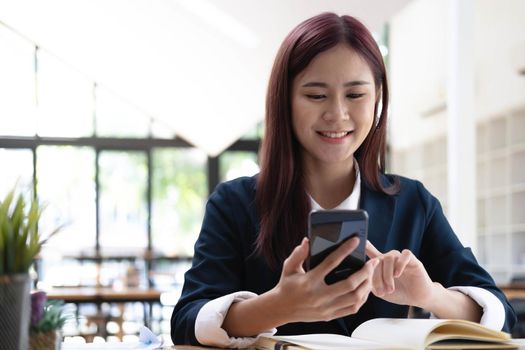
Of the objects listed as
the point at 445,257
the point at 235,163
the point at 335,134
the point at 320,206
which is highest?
the point at 235,163

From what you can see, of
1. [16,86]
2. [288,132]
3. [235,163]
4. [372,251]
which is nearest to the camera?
[372,251]

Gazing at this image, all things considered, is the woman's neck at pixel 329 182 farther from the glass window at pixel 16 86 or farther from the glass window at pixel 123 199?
the glass window at pixel 16 86

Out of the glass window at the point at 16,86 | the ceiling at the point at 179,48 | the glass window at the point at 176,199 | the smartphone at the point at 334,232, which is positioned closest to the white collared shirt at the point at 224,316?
the smartphone at the point at 334,232

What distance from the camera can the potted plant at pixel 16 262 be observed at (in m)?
0.88

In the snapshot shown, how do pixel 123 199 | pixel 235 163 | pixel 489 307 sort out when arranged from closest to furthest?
pixel 489 307, pixel 123 199, pixel 235 163

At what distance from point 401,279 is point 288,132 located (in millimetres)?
374

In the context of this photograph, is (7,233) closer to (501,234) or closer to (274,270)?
(274,270)

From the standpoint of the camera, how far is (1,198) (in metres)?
0.94

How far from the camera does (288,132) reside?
153 centimetres

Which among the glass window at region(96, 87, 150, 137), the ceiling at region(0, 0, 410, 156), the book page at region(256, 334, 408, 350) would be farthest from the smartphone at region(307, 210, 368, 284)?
the glass window at region(96, 87, 150, 137)

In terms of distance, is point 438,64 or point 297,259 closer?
point 297,259

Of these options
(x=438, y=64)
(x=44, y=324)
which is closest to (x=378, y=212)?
(x=44, y=324)

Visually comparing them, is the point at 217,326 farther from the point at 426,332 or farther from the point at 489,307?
the point at 489,307

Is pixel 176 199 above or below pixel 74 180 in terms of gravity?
below
